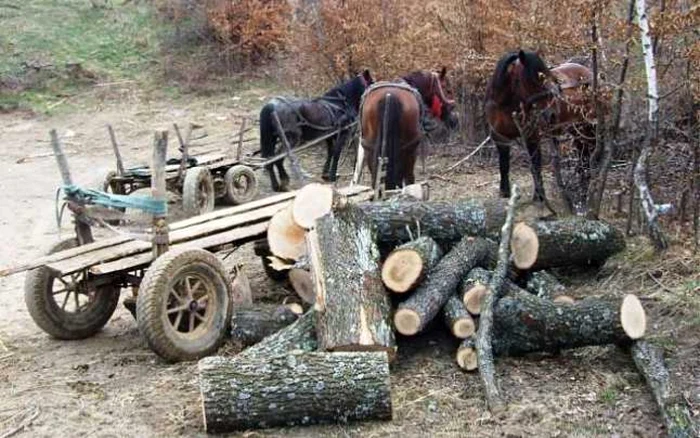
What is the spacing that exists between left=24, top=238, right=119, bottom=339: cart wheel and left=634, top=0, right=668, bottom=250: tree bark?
4.27 meters

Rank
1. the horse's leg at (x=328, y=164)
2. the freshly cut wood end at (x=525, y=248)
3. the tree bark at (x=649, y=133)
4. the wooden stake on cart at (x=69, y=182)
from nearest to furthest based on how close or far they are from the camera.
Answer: the wooden stake on cart at (x=69, y=182) < the freshly cut wood end at (x=525, y=248) < the tree bark at (x=649, y=133) < the horse's leg at (x=328, y=164)

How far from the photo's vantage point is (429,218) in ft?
20.1

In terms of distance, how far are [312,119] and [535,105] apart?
13.0ft

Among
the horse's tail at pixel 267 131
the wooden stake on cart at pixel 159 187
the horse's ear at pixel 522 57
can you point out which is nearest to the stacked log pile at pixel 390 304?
the wooden stake on cart at pixel 159 187

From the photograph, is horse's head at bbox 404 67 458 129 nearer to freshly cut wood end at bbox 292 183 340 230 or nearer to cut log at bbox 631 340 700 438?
freshly cut wood end at bbox 292 183 340 230

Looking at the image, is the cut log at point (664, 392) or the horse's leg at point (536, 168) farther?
the horse's leg at point (536, 168)

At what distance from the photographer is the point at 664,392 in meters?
4.32

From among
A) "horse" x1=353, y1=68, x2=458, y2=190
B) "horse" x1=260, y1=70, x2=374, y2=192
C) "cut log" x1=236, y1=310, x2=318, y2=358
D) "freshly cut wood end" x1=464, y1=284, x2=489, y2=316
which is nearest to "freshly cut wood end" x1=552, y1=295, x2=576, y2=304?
"freshly cut wood end" x1=464, y1=284, x2=489, y2=316

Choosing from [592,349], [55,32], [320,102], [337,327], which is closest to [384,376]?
[337,327]

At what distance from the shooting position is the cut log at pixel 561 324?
4.90m

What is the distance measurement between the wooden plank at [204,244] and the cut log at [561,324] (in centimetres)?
203

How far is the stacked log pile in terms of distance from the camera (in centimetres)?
437

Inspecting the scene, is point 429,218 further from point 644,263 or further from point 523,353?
point 644,263

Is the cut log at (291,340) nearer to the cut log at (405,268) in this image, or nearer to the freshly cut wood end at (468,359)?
the cut log at (405,268)
